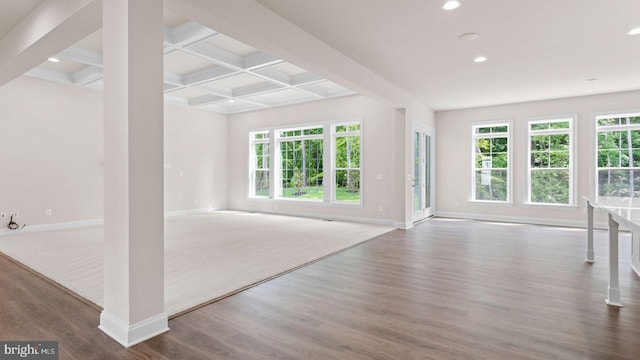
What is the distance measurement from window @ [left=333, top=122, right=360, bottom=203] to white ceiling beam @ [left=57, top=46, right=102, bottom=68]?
4757 millimetres

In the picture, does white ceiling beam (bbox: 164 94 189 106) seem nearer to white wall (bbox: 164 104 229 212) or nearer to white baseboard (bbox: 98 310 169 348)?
white wall (bbox: 164 104 229 212)

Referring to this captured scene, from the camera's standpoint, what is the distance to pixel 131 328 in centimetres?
215

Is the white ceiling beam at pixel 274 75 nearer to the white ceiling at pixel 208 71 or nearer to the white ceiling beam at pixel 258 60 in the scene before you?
the white ceiling at pixel 208 71

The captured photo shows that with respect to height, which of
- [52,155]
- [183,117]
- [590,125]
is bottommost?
[52,155]

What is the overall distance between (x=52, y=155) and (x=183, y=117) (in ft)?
9.78

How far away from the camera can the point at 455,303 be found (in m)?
2.82

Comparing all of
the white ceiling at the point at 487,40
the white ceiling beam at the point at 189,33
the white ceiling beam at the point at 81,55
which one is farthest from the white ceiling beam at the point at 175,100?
the white ceiling at the point at 487,40

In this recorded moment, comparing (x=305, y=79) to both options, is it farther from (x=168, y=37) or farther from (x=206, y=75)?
(x=168, y=37)

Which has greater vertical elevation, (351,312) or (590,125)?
(590,125)

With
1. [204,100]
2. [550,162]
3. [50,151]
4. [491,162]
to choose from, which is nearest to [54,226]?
[50,151]

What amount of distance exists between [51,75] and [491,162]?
9.37m

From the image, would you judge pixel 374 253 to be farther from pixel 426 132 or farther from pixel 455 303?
pixel 426 132

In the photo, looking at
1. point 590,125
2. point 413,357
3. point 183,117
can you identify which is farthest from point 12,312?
point 590,125

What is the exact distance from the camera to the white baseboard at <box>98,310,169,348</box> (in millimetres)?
2141
